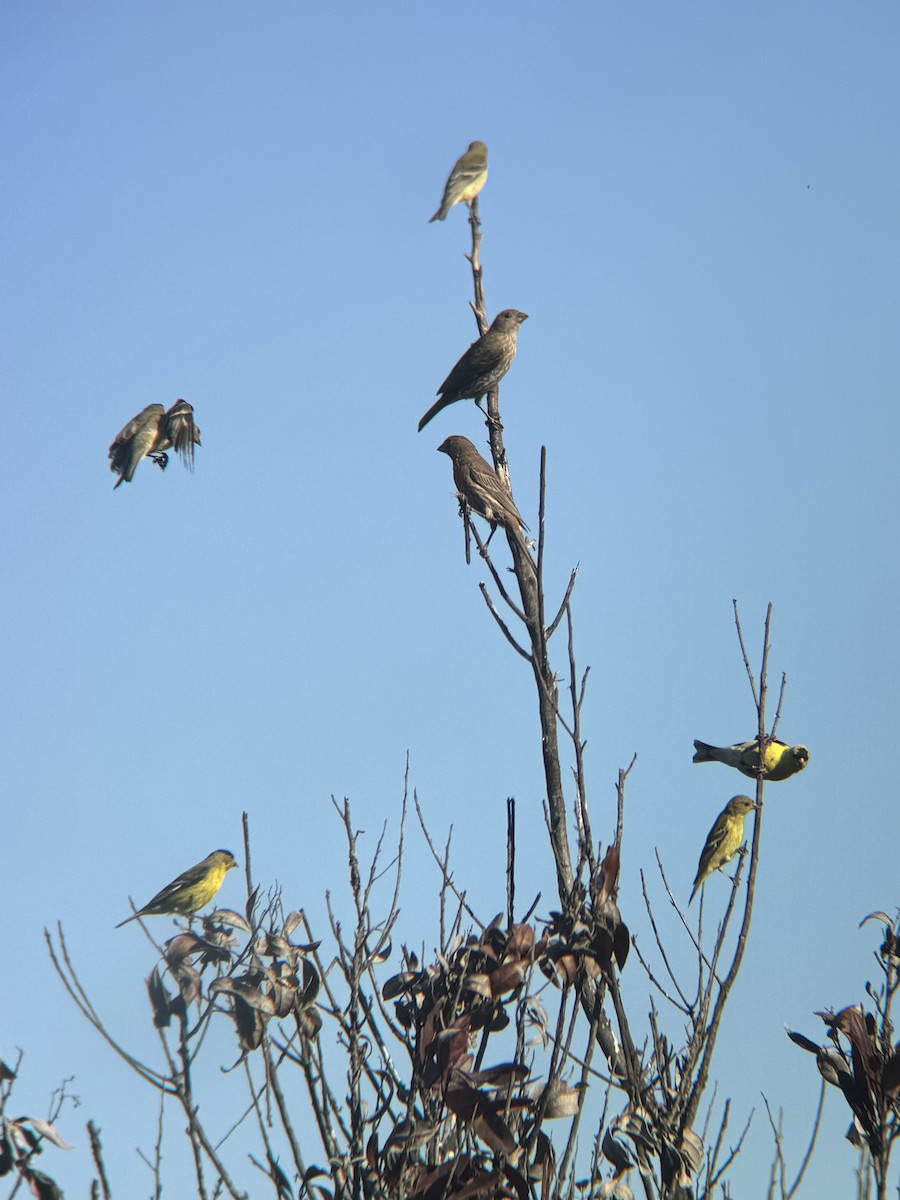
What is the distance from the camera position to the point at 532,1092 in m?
3.19

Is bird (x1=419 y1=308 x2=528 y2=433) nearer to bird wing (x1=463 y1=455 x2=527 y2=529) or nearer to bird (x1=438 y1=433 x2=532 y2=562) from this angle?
bird (x1=438 y1=433 x2=532 y2=562)

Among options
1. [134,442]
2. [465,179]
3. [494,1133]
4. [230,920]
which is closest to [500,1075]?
[494,1133]

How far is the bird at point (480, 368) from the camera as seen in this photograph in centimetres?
1036

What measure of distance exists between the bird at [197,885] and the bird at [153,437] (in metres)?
3.71

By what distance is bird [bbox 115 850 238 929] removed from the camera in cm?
1052

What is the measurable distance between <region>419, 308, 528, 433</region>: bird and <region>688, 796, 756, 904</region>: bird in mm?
3690

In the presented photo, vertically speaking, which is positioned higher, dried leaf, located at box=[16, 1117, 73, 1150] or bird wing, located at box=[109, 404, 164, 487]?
bird wing, located at box=[109, 404, 164, 487]

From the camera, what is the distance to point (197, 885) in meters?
10.8

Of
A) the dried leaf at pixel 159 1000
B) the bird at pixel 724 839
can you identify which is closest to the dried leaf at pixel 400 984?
the dried leaf at pixel 159 1000

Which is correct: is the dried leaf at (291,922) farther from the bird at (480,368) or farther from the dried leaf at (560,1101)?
the bird at (480,368)

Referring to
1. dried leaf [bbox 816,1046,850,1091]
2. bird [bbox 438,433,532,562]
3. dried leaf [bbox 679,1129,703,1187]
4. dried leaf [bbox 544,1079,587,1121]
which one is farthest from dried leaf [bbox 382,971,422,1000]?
bird [bbox 438,433,532,562]

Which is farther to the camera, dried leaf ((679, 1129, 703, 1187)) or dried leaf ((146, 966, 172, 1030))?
dried leaf ((146, 966, 172, 1030))

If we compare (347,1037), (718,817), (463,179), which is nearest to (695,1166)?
(347,1037)

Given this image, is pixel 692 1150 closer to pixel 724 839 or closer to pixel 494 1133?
pixel 494 1133
